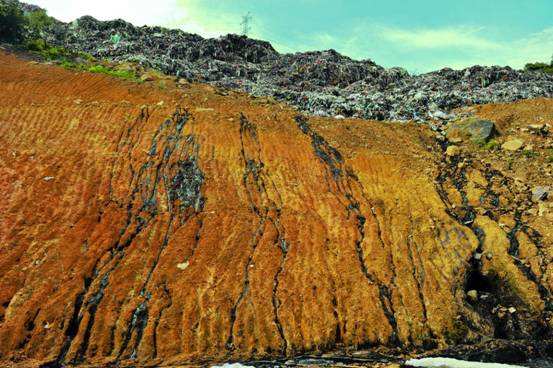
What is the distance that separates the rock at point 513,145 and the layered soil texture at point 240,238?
107cm

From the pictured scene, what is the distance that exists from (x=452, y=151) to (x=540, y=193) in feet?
13.0

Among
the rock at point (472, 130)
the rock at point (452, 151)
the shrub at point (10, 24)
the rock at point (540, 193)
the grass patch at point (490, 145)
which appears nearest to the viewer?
the rock at point (540, 193)

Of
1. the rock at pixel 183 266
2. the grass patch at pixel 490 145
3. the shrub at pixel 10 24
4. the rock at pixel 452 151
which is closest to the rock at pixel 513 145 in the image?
the grass patch at pixel 490 145

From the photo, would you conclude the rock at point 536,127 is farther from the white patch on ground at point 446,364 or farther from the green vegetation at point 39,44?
the green vegetation at point 39,44

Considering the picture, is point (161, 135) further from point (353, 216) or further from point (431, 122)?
point (431, 122)

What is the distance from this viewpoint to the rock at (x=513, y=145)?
697 inches

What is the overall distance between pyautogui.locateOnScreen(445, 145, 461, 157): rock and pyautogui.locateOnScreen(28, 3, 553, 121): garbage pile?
3299 millimetres

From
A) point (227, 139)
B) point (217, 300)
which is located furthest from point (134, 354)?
point (227, 139)

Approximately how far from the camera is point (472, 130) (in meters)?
Answer: 19.1

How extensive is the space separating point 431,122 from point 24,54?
21.6m

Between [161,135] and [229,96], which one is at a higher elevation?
[229,96]

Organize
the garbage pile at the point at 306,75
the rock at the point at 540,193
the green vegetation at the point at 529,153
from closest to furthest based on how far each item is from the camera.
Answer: the rock at the point at 540,193
the green vegetation at the point at 529,153
the garbage pile at the point at 306,75

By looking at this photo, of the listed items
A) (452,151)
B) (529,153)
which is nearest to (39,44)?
(452,151)

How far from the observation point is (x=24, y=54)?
23.9 metres
